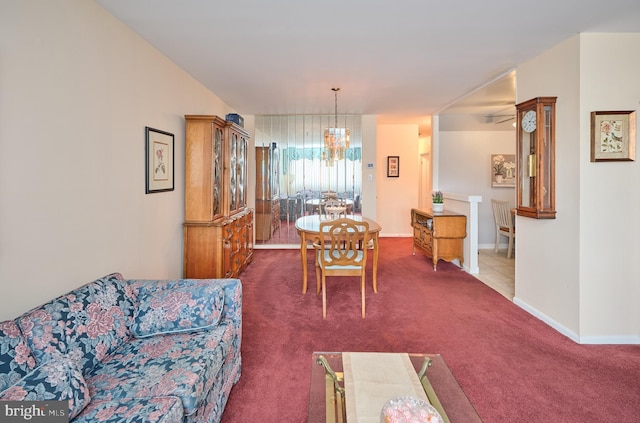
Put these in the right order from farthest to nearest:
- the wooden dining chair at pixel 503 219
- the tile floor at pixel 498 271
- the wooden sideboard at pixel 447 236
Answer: the wooden dining chair at pixel 503 219 → the wooden sideboard at pixel 447 236 → the tile floor at pixel 498 271

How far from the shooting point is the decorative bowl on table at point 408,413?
1.02 m

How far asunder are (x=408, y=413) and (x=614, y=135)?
9.84ft

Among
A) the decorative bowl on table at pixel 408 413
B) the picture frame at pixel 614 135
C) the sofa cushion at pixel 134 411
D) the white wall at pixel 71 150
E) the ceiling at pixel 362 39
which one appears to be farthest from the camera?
the picture frame at pixel 614 135

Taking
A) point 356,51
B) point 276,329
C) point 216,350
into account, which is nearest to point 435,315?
point 276,329

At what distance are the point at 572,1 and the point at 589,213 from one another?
5.35 ft

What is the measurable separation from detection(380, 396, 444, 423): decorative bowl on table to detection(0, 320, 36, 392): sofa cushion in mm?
1400

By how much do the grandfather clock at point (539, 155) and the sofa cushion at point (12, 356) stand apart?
145 inches

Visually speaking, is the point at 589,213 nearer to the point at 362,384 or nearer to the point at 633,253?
the point at 633,253

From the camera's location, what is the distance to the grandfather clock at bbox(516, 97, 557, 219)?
297 centimetres

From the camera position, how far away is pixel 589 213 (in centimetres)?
269

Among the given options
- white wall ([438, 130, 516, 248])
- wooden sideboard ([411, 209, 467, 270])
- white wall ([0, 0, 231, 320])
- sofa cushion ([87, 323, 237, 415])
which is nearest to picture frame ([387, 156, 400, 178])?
white wall ([438, 130, 516, 248])

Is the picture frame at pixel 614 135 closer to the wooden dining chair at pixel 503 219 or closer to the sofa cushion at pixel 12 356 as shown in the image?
the wooden dining chair at pixel 503 219

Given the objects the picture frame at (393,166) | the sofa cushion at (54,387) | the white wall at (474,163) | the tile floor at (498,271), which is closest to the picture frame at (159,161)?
the sofa cushion at (54,387)

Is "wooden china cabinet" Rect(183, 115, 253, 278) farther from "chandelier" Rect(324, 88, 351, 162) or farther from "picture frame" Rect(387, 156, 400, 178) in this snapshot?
"picture frame" Rect(387, 156, 400, 178)
